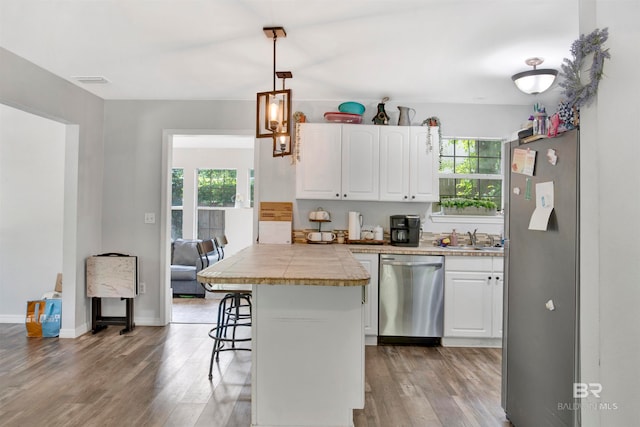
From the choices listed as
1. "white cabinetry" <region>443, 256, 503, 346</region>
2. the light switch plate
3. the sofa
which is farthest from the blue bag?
"white cabinetry" <region>443, 256, 503, 346</region>

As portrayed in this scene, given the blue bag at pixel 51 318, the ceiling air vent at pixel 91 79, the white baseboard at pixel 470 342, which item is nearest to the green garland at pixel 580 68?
the white baseboard at pixel 470 342

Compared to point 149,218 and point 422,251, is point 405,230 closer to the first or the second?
point 422,251

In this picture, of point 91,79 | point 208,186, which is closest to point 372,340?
point 91,79

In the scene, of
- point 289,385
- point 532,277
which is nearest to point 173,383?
point 289,385

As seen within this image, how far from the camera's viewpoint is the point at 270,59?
315cm

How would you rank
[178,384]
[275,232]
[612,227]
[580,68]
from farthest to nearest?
[275,232], [178,384], [580,68], [612,227]

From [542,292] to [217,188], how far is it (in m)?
5.98

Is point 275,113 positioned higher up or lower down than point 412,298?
higher up

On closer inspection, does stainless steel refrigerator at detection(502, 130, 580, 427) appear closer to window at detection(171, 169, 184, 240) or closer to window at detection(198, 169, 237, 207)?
window at detection(198, 169, 237, 207)

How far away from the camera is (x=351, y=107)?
4055 mm

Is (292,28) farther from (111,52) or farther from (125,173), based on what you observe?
(125,173)

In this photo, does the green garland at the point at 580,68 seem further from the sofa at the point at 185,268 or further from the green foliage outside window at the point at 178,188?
the green foliage outside window at the point at 178,188

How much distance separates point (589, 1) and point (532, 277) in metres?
1.30

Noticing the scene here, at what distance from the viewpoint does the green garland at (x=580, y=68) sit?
1.54 meters
